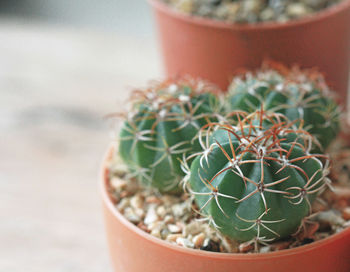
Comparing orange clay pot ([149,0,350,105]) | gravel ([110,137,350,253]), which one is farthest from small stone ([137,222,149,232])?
orange clay pot ([149,0,350,105])

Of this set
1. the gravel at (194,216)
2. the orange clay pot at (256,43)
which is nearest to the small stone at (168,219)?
the gravel at (194,216)

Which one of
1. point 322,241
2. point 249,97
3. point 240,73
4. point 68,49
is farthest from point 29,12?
point 322,241

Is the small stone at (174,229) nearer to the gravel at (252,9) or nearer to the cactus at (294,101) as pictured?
the cactus at (294,101)

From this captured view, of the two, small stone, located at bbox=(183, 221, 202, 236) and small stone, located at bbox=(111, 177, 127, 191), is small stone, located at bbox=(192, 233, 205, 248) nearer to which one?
small stone, located at bbox=(183, 221, 202, 236)

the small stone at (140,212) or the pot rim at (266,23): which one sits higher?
the pot rim at (266,23)

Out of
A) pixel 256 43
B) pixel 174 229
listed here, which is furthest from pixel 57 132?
pixel 174 229
